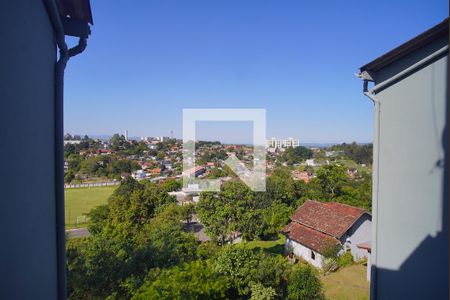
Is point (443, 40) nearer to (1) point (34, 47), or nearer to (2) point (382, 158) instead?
(2) point (382, 158)

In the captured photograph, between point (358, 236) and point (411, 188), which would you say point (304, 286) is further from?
point (358, 236)

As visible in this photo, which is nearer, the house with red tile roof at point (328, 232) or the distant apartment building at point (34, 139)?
the distant apartment building at point (34, 139)

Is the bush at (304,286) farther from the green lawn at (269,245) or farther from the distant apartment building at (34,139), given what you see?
the green lawn at (269,245)

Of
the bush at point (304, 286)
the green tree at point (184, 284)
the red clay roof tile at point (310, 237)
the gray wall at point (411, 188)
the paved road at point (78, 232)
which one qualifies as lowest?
the paved road at point (78, 232)

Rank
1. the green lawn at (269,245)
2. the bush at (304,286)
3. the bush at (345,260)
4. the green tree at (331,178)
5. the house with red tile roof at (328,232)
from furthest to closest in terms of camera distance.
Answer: the green tree at (331,178), the green lawn at (269,245), the house with red tile roof at (328,232), the bush at (345,260), the bush at (304,286)

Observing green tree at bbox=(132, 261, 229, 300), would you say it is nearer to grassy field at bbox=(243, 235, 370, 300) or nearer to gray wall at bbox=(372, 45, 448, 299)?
gray wall at bbox=(372, 45, 448, 299)

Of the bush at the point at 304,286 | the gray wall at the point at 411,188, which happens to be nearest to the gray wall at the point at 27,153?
the gray wall at the point at 411,188

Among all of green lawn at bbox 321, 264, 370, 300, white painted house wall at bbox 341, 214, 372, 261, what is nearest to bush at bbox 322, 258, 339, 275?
green lawn at bbox 321, 264, 370, 300
